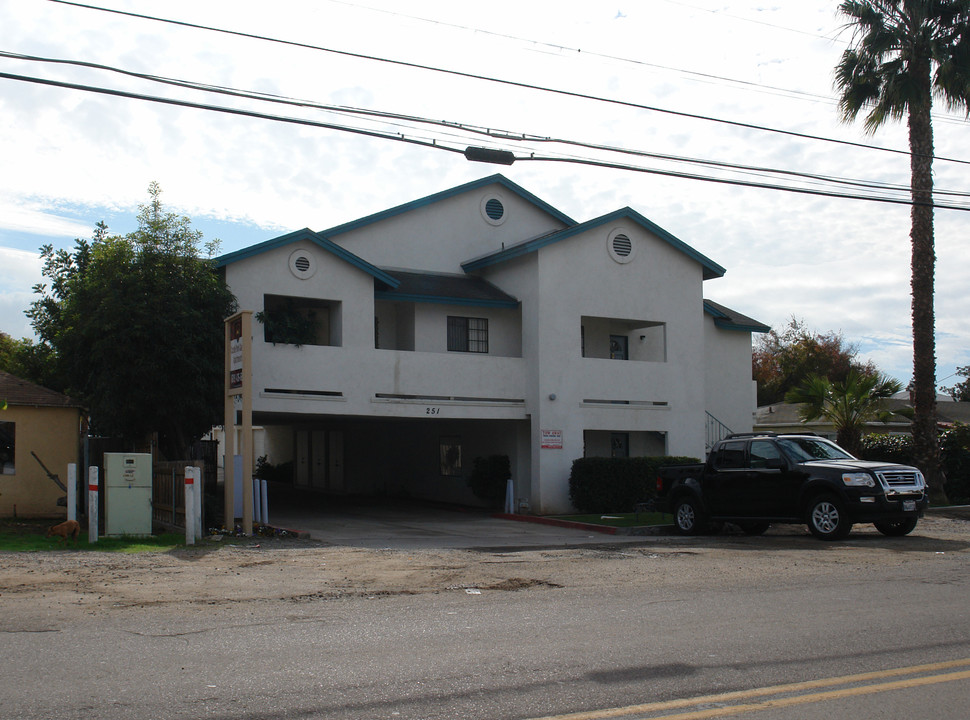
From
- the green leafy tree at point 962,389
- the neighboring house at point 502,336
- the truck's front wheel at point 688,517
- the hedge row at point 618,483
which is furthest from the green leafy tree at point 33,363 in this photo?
the green leafy tree at point 962,389

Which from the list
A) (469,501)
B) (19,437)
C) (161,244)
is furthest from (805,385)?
(19,437)

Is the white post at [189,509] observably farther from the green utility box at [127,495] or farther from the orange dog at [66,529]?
the orange dog at [66,529]

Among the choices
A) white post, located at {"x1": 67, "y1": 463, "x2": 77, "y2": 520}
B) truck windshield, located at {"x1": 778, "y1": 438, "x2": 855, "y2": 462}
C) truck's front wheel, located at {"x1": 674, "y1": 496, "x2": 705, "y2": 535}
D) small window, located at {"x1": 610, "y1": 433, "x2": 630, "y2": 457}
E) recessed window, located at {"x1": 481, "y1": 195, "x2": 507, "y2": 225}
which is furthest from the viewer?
recessed window, located at {"x1": 481, "y1": 195, "x2": 507, "y2": 225}

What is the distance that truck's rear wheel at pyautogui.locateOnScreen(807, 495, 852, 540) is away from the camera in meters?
15.4

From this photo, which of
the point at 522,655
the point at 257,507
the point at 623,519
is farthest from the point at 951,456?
the point at 522,655

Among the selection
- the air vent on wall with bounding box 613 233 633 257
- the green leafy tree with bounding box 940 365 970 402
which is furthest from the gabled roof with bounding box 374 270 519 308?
the green leafy tree with bounding box 940 365 970 402

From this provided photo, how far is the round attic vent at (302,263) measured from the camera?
21312 mm

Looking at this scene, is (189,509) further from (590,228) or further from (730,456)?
(590,228)

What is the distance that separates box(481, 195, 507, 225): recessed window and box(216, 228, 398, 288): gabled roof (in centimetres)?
591

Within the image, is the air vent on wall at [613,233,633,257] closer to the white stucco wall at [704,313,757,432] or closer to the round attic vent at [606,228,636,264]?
the round attic vent at [606,228,636,264]

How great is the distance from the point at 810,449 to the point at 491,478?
380 inches

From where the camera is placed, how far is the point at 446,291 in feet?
78.7

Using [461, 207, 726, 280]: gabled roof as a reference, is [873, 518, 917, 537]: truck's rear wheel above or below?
Answer: below

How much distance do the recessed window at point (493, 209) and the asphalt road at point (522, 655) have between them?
17.9 metres
